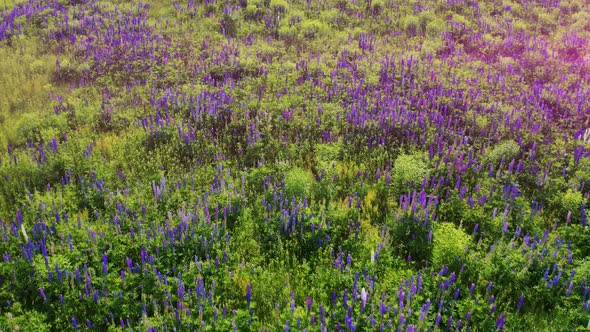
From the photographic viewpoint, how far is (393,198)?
6082mm

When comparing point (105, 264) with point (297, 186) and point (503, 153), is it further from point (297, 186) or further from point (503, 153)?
point (503, 153)

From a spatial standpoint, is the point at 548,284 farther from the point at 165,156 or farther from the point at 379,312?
the point at 165,156

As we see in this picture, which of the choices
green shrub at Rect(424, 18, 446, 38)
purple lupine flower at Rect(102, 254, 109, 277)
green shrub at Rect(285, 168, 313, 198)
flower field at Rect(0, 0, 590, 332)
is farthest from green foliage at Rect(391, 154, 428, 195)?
green shrub at Rect(424, 18, 446, 38)

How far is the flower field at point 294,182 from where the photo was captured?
448 cm

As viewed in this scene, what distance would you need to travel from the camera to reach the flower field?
4.48 meters

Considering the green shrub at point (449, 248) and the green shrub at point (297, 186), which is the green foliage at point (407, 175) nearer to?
the green shrub at point (449, 248)

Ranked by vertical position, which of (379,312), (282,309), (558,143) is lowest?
(282,309)

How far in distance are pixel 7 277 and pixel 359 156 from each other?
5138 millimetres

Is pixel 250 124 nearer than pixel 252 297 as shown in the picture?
No

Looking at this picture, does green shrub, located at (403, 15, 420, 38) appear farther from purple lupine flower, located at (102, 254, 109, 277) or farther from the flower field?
purple lupine flower, located at (102, 254, 109, 277)

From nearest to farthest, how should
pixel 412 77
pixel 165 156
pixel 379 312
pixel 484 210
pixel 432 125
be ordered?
pixel 379 312 → pixel 484 210 → pixel 165 156 → pixel 432 125 → pixel 412 77

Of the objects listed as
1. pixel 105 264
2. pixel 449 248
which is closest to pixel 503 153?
pixel 449 248

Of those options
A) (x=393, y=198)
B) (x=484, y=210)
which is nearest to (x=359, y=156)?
(x=393, y=198)

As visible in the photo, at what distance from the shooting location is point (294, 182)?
5.95 meters
